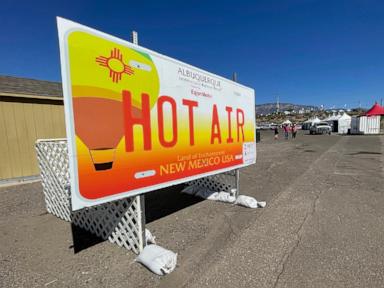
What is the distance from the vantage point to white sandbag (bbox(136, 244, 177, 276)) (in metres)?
2.66

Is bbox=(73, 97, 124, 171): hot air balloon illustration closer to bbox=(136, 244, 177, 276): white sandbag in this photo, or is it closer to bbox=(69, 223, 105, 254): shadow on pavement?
bbox=(136, 244, 177, 276): white sandbag

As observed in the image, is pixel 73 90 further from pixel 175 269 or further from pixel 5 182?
pixel 5 182

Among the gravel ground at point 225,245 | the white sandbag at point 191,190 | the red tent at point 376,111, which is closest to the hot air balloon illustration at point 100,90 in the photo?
the gravel ground at point 225,245

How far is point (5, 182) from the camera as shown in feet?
25.0

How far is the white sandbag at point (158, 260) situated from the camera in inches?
105

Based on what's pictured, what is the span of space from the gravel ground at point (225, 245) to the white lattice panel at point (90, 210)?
16 cm

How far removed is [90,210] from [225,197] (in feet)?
9.35

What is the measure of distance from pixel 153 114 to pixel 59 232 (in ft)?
8.77

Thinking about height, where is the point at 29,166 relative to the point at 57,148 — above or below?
below

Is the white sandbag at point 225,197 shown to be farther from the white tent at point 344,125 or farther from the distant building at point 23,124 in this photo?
the white tent at point 344,125

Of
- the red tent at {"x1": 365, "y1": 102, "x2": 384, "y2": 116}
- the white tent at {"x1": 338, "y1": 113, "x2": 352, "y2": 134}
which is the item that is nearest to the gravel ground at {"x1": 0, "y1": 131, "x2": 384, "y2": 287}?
the red tent at {"x1": 365, "y1": 102, "x2": 384, "y2": 116}

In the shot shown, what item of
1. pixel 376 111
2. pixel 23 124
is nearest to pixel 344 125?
pixel 376 111

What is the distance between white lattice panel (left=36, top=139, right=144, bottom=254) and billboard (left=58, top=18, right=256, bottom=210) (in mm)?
439

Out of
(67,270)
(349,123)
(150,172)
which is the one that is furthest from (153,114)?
(349,123)
